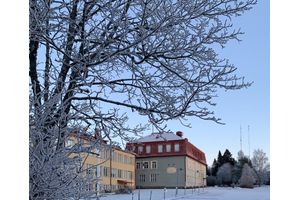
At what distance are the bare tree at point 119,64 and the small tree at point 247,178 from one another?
0.22 metres

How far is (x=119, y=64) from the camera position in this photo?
1377 millimetres

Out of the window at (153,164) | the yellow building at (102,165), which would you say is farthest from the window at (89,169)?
the window at (153,164)

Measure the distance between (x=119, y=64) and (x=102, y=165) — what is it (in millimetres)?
388

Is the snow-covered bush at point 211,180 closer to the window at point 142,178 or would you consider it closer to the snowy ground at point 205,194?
the snowy ground at point 205,194

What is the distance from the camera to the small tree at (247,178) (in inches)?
50.3

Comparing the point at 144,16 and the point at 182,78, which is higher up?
the point at 144,16

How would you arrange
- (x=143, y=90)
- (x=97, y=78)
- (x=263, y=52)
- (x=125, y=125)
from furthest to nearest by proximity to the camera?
1. (x=125, y=125)
2. (x=143, y=90)
3. (x=97, y=78)
4. (x=263, y=52)

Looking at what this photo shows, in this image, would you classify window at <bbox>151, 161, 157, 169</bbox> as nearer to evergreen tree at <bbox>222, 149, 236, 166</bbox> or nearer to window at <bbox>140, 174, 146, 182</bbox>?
window at <bbox>140, 174, 146, 182</bbox>

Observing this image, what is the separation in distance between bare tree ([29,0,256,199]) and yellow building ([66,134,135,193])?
2.5 inches
